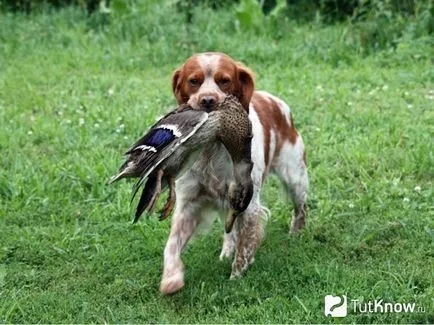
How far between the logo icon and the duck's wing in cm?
99

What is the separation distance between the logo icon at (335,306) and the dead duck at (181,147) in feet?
2.05

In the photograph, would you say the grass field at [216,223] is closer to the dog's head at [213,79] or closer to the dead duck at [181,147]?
the dead duck at [181,147]

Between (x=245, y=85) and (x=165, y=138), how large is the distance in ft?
2.92

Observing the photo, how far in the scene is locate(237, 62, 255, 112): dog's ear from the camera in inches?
189

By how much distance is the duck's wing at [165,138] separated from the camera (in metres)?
4.04

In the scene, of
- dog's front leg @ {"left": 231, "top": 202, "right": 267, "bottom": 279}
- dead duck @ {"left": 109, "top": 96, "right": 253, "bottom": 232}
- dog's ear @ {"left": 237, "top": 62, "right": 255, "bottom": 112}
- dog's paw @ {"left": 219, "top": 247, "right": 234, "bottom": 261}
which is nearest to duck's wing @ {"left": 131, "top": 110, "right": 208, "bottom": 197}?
dead duck @ {"left": 109, "top": 96, "right": 253, "bottom": 232}

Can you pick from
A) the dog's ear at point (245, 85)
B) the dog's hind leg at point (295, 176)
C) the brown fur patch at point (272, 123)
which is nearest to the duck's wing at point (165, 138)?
the dog's ear at point (245, 85)

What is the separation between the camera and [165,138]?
408 cm

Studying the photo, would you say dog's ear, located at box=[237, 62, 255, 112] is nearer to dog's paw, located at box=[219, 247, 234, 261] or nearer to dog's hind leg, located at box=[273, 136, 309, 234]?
dog's hind leg, located at box=[273, 136, 309, 234]

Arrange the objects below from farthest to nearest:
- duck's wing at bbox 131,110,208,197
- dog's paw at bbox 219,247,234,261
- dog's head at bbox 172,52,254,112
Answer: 1. dog's paw at bbox 219,247,234,261
2. dog's head at bbox 172,52,254,112
3. duck's wing at bbox 131,110,208,197

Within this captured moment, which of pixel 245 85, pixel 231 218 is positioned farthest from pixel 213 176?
pixel 245 85

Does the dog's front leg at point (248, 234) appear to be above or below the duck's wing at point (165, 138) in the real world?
below

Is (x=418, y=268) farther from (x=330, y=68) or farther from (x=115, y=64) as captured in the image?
(x=115, y=64)

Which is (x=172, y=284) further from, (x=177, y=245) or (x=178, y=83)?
(x=178, y=83)
